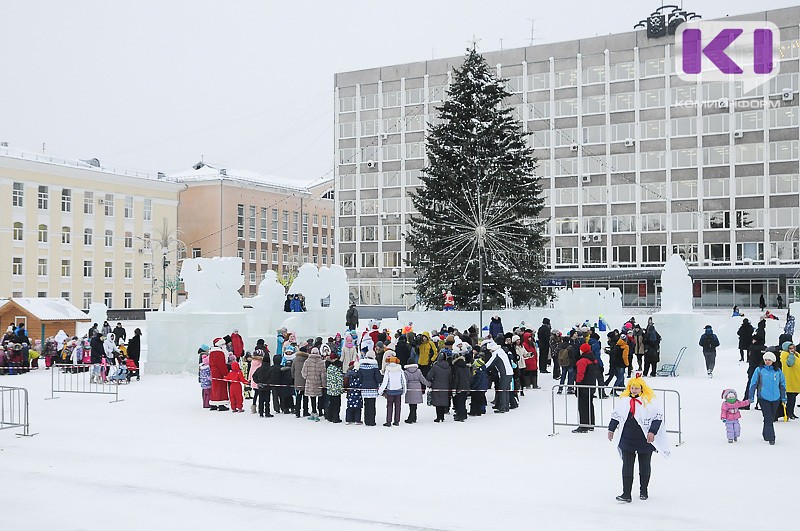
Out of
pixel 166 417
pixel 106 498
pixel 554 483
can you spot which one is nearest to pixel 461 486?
pixel 554 483

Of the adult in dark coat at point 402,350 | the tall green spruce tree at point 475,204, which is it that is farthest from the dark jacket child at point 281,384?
the tall green spruce tree at point 475,204

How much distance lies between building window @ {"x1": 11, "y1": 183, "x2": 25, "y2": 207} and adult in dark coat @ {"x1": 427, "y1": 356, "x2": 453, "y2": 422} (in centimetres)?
5226

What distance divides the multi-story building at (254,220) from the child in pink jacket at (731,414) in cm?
6186

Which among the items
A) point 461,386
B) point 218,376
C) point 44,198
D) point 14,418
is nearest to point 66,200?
point 44,198

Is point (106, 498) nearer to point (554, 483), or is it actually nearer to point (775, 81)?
point (554, 483)

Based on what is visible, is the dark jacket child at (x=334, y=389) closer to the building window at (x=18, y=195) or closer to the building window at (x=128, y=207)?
the building window at (x=18, y=195)

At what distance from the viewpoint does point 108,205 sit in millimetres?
67125

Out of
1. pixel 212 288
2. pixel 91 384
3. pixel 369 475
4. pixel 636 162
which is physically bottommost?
pixel 369 475

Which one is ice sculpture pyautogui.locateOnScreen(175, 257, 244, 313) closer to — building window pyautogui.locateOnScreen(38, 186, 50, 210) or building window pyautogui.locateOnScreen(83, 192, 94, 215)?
building window pyautogui.locateOnScreen(38, 186, 50, 210)

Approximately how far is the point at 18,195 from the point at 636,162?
47.2 metres

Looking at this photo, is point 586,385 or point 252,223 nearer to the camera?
point 586,385

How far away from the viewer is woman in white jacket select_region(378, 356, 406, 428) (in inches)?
612

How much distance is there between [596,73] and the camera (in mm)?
65875

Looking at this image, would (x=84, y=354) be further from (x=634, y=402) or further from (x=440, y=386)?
(x=634, y=402)
